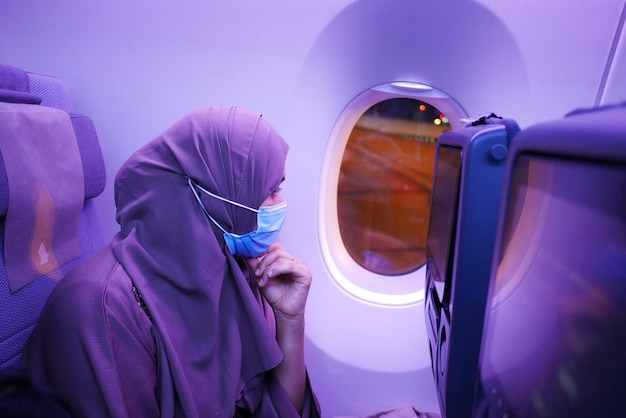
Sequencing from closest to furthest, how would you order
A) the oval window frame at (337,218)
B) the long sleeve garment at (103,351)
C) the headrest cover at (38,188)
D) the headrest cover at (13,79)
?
the long sleeve garment at (103,351) < the headrest cover at (38,188) < the headrest cover at (13,79) < the oval window frame at (337,218)

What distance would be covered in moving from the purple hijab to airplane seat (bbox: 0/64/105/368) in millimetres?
Answer: 254

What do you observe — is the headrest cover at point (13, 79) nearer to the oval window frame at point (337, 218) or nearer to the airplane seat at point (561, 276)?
the oval window frame at point (337, 218)

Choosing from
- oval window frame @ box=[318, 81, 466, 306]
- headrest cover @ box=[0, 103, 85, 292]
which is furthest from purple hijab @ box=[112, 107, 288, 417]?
oval window frame @ box=[318, 81, 466, 306]

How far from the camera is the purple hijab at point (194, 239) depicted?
45.9 inches

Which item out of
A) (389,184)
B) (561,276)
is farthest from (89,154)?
(389,184)

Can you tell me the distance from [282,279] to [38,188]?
874 millimetres

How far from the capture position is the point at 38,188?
1198mm

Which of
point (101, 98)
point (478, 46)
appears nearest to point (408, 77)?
point (478, 46)

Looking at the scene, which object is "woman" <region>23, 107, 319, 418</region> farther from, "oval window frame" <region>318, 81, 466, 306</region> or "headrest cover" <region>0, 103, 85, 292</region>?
"oval window frame" <region>318, 81, 466, 306</region>

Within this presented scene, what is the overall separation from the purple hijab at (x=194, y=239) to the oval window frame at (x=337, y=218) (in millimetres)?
814

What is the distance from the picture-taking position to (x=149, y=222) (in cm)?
118

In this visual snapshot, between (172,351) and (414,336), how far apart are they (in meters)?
1.50

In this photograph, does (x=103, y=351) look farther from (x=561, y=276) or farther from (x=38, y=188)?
(x=561, y=276)

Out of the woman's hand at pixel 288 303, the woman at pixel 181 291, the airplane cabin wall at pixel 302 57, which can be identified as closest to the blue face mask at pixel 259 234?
the woman at pixel 181 291
